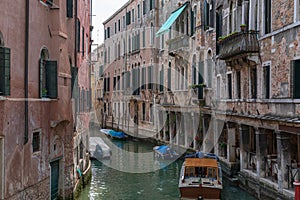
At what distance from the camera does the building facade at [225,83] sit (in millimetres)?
13969

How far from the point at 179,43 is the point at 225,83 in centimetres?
692

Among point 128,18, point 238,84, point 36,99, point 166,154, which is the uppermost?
point 128,18

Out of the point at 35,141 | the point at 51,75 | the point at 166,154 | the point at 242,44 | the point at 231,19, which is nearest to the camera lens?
the point at 35,141

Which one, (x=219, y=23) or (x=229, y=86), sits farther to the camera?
(x=219, y=23)

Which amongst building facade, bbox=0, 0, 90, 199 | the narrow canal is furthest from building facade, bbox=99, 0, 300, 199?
building facade, bbox=0, 0, 90, 199

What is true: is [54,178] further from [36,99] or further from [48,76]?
[48,76]

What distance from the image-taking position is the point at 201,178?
1548cm

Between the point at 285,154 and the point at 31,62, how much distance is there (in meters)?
8.11

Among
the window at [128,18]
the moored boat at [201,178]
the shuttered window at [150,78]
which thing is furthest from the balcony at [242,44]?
the window at [128,18]

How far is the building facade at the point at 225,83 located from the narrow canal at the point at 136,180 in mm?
2041

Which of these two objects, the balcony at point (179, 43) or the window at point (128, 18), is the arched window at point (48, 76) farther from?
the window at point (128, 18)

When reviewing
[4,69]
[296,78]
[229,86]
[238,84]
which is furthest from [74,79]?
[229,86]

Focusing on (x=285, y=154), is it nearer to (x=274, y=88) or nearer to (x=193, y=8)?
(x=274, y=88)

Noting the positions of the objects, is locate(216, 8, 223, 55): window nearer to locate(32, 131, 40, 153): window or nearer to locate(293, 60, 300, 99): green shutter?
locate(293, 60, 300, 99): green shutter
